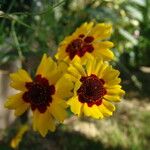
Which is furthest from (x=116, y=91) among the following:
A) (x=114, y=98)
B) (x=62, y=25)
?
(x=62, y=25)

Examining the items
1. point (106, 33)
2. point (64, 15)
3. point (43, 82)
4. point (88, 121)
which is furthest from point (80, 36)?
point (88, 121)

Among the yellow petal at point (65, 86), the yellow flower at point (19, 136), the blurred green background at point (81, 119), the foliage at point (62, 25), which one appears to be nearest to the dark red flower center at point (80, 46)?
the foliage at point (62, 25)

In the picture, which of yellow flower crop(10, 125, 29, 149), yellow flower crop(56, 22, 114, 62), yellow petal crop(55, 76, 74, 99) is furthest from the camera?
yellow flower crop(10, 125, 29, 149)

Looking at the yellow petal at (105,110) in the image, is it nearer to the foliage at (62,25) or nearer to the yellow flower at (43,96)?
the yellow flower at (43,96)

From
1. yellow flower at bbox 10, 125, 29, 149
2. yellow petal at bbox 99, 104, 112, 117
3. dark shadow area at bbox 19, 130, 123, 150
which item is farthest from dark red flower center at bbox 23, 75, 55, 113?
dark shadow area at bbox 19, 130, 123, 150

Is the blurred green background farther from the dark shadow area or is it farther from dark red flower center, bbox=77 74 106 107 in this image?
dark red flower center, bbox=77 74 106 107
